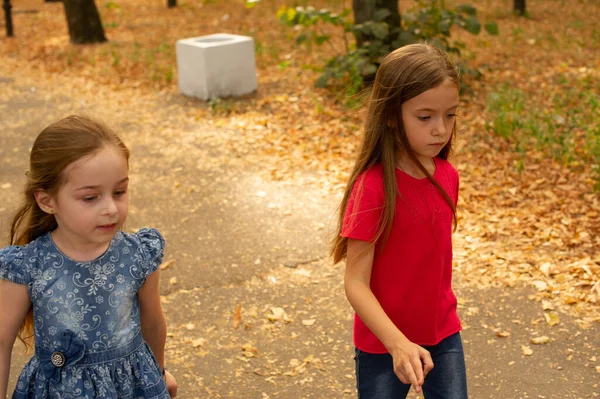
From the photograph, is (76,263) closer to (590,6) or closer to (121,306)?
(121,306)

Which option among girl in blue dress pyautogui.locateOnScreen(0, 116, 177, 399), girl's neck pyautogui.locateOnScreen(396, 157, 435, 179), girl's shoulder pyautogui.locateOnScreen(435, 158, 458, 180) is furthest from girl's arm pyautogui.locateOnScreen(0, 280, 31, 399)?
girl's shoulder pyautogui.locateOnScreen(435, 158, 458, 180)

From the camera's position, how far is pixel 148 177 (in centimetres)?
683

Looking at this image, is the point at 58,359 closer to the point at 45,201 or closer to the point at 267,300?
the point at 45,201

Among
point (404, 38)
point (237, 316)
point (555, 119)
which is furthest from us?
point (404, 38)

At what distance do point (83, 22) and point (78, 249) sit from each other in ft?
37.5

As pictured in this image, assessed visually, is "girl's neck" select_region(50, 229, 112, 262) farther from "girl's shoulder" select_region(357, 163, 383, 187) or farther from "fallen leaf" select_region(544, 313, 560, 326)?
"fallen leaf" select_region(544, 313, 560, 326)

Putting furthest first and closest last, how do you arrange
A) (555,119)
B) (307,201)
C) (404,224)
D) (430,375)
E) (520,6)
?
1. (520,6)
2. (555,119)
3. (307,201)
4. (430,375)
5. (404,224)

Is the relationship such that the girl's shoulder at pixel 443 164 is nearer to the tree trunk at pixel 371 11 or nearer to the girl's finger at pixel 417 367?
the girl's finger at pixel 417 367

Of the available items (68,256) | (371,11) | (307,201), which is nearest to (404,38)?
(371,11)

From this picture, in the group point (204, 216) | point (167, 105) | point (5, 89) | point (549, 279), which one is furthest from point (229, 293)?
point (5, 89)

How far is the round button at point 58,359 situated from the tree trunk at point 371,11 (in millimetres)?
7395

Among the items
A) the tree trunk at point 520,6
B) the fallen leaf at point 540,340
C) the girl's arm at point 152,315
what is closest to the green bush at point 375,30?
the fallen leaf at point 540,340

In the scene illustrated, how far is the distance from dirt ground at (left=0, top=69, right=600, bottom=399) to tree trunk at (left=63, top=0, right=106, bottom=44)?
581 centimetres

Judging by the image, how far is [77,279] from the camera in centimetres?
226
